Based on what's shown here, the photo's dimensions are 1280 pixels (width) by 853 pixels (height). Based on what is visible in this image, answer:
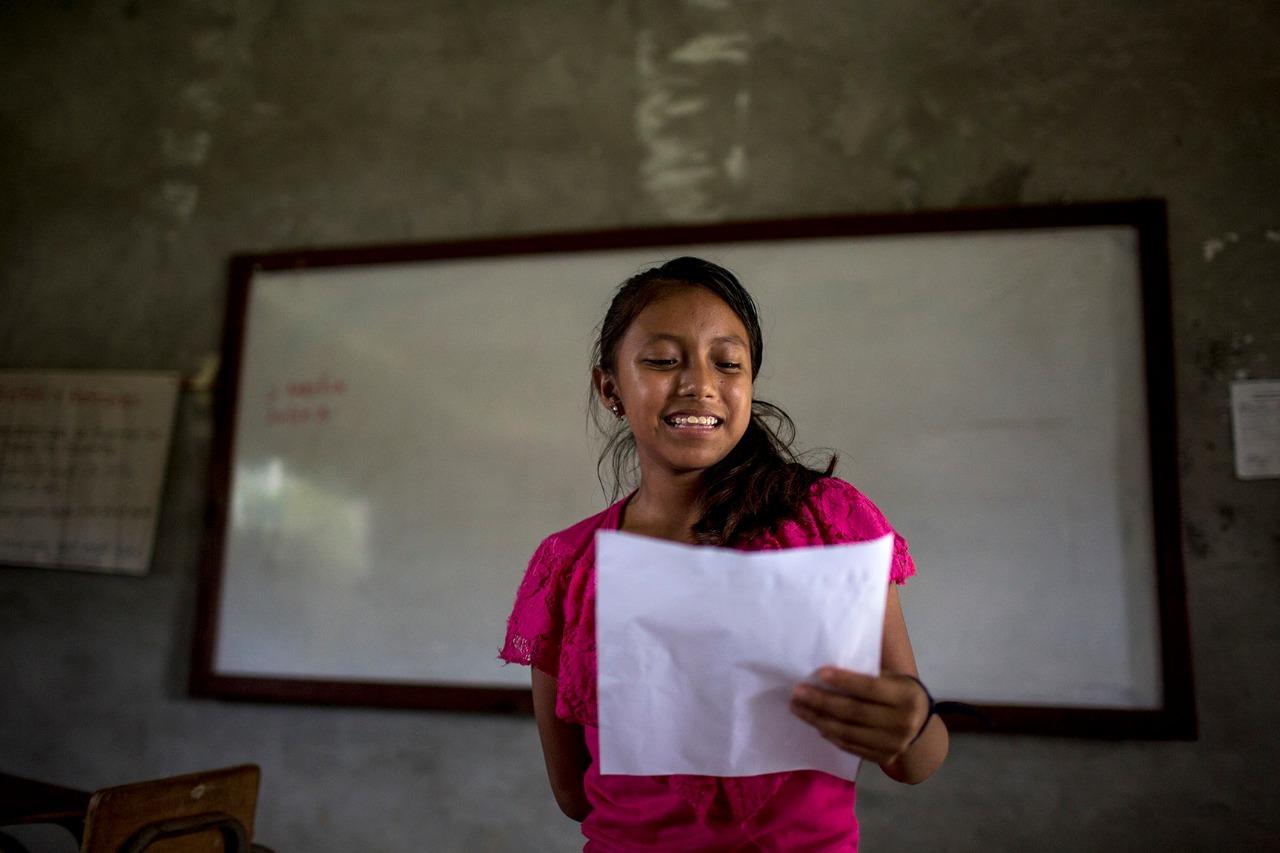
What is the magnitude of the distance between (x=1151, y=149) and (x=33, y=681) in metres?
3.03

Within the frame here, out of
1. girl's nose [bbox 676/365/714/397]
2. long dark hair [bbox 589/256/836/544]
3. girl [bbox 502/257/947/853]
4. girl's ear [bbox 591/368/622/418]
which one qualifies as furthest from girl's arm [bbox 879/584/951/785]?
girl's ear [bbox 591/368/622/418]

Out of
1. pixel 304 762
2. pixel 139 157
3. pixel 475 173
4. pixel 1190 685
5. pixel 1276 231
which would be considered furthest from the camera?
pixel 139 157

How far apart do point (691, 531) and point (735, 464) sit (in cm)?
10

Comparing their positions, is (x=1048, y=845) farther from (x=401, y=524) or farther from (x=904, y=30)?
(x=904, y=30)

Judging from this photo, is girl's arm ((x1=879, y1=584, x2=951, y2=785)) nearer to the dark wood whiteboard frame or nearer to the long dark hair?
the long dark hair

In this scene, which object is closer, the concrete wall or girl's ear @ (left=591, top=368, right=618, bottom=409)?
girl's ear @ (left=591, top=368, right=618, bottom=409)

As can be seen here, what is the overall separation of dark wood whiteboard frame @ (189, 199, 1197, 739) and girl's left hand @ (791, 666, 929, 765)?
91 cm

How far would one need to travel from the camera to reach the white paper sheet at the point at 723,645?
2.08 feet

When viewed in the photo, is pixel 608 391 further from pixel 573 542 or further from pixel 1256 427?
pixel 1256 427

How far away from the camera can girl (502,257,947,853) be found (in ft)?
2.48

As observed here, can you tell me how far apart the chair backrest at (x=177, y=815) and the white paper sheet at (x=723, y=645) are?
0.78 meters

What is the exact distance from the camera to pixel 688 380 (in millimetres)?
867

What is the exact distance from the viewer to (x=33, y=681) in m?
2.09

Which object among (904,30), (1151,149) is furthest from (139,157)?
(1151,149)
